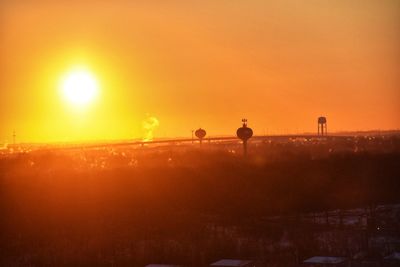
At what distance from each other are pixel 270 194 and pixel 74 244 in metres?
19.0

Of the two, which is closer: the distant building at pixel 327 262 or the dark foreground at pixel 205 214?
the distant building at pixel 327 262

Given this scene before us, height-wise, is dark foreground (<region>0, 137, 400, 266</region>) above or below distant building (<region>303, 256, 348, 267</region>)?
above

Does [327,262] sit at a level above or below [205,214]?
below

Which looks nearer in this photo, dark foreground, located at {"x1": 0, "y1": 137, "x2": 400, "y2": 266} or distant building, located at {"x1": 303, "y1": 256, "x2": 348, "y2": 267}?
distant building, located at {"x1": 303, "y1": 256, "x2": 348, "y2": 267}

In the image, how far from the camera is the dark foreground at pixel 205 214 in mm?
29047

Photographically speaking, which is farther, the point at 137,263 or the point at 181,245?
the point at 181,245

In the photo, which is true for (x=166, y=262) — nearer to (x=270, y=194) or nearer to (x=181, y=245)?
(x=181, y=245)

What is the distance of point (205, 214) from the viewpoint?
138ft

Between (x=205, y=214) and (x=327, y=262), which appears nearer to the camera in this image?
(x=327, y=262)

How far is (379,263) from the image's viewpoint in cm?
2447

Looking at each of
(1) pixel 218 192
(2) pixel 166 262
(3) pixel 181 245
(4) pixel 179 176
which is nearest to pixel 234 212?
(1) pixel 218 192

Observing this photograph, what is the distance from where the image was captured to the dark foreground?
2905 centimetres

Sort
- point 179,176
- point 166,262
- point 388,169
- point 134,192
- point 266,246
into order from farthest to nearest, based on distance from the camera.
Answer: point 388,169, point 179,176, point 134,192, point 266,246, point 166,262

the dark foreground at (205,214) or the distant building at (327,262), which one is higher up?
the dark foreground at (205,214)
